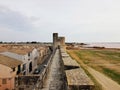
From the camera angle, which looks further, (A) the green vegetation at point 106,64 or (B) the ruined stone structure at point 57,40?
(B) the ruined stone structure at point 57,40

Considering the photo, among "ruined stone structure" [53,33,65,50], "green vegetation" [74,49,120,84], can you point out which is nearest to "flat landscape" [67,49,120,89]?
"green vegetation" [74,49,120,84]

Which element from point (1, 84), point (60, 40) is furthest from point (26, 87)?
point (60, 40)

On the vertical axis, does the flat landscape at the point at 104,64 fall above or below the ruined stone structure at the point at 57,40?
below

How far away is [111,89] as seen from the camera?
544 inches

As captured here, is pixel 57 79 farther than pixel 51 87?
Yes

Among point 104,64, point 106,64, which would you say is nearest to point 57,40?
point 104,64

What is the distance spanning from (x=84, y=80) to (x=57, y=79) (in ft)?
21.3

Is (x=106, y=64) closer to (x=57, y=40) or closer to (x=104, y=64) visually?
→ (x=104, y=64)

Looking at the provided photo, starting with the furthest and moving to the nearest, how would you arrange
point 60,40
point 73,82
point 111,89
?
point 60,40
point 111,89
point 73,82

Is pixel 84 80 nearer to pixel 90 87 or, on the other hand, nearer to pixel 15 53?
pixel 90 87

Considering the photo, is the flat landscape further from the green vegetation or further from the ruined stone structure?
the ruined stone structure

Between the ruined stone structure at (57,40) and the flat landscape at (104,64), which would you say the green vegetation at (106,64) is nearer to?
the flat landscape at (104,64)

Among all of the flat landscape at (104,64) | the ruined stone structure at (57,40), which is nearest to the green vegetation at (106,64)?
the flat landscape at (104,64)

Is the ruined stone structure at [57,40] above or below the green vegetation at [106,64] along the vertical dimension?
above
